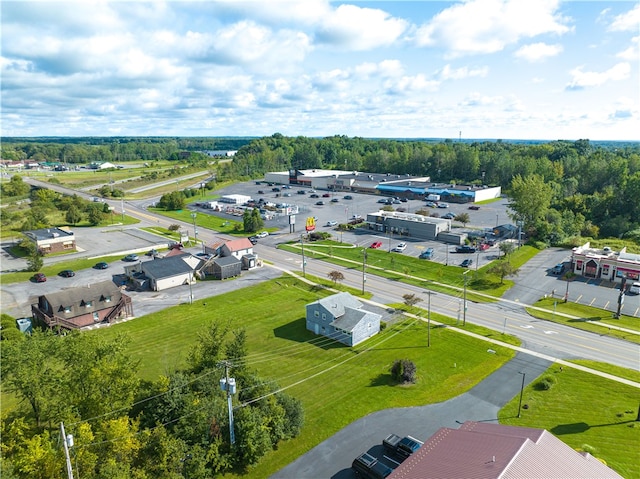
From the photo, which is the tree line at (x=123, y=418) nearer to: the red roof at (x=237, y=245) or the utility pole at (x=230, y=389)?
the utility pole at (x=230, y=389)

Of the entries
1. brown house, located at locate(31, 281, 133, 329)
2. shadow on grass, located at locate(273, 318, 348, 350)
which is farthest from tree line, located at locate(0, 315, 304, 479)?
brown house, located at locate(31, 281, 133, 329)

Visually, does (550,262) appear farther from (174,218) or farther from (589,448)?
(174,218)

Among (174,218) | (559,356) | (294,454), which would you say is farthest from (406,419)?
(174,218)

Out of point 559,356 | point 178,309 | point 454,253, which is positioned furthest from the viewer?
point 454,253

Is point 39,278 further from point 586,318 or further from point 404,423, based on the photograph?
point 586,318

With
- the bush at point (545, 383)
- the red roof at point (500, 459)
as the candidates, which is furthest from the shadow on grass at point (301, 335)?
the red roof at point (500, 459)

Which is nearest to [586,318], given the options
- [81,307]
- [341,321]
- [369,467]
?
[341,321]
